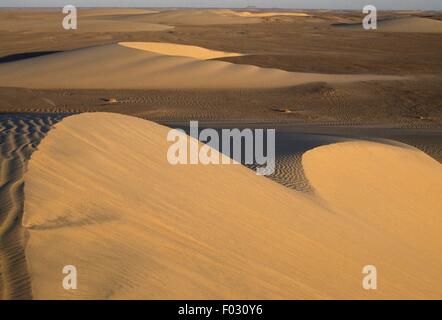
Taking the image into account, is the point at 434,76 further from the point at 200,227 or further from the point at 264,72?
the point at 200,227

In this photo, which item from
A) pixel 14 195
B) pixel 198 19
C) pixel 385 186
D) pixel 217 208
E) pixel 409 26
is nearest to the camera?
pixel 14 195

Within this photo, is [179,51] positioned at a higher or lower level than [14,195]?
higher

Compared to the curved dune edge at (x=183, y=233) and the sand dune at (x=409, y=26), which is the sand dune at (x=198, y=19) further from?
the curved dune edge at (x=183, y=233)

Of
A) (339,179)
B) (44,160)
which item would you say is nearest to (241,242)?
(44,160)

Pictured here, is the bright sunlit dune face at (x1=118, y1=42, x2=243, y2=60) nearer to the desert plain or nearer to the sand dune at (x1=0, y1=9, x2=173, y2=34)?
the desert plain

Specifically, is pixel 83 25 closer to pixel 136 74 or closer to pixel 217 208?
pixel 136 74

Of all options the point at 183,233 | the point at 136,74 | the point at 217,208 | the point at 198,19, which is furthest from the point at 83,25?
the point at 183,233
